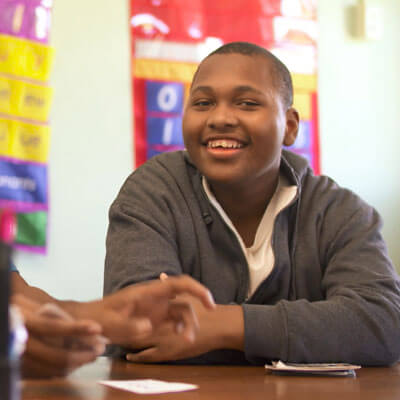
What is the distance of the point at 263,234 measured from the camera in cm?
163

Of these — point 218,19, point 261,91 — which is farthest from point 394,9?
point 261,91

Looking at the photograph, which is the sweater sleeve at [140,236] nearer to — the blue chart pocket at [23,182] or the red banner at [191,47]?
the blue chart pocket at [23,182]

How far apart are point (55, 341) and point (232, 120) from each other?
0.88 meters

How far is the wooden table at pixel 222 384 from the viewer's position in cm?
85

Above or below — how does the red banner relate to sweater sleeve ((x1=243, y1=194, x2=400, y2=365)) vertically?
above

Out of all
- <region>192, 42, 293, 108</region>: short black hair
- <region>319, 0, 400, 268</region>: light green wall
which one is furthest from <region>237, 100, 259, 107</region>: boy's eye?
<region>319, 0, 400, 268</region>: light green wall

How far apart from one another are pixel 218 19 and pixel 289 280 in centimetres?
190

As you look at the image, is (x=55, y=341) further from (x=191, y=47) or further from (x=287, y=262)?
(x=191, y=47)

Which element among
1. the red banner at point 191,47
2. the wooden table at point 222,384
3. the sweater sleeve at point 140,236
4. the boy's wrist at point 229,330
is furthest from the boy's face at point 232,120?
the red banner at point 191,47

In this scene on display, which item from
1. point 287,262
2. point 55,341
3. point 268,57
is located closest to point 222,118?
point 268,57

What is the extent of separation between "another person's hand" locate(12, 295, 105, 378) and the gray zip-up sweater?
52cm

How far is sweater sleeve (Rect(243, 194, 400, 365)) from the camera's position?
1.29m

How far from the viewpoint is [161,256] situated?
1.45 meters

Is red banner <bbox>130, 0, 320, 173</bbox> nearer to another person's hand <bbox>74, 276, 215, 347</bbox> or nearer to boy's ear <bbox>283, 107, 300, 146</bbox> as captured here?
boy's ear <bbox>283, 107, 300, 146</bbox>
